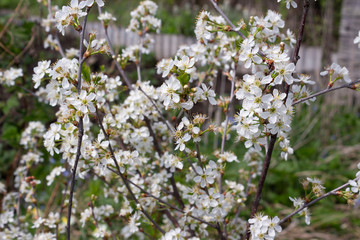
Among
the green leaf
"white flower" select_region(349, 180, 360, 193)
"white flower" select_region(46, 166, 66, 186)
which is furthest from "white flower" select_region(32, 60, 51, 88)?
the green leaf

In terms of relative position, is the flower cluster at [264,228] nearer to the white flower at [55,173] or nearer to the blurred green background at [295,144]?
the blurred green background at [295,144]

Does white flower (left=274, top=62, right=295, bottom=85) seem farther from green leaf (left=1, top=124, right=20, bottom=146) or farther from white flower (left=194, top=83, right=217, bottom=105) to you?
green leaf (left=1, top=124, right=20, bottom=146)

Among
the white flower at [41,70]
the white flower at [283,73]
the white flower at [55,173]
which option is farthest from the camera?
the white flower at [55,173]

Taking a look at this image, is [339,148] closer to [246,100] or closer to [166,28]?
[246,100]

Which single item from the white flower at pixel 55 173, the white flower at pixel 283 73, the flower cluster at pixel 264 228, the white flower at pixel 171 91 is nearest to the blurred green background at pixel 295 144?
the white flower at pixel 55 173

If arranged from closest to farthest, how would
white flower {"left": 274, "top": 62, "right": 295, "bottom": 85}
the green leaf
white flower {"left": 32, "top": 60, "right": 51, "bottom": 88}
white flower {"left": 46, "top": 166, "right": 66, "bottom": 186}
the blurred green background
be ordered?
white flower {"left": 274, "top": 62, "right": 295, "bottom": 85} → white flower {"left": 32, "top": 60, "right": 51, "bottom": 88} → white flower {"left": 46, "top": 166, "right": 66, "bottom": 186} → the green leaf → the blurred green background

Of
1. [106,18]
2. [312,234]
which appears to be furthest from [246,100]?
[312,234]

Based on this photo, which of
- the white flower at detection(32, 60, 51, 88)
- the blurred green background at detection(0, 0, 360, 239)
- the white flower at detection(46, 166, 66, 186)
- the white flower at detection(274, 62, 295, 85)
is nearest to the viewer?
the white flower at detection(274, 62, 295, 85)

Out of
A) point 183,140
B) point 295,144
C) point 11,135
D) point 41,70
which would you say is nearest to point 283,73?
point 183,140

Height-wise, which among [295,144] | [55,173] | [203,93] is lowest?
[295,144]

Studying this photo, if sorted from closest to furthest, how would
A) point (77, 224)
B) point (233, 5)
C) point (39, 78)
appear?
point (39, 78) < point (77, 224) < point (233, 5)

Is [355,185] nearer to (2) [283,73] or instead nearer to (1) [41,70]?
(2) [283,73]
